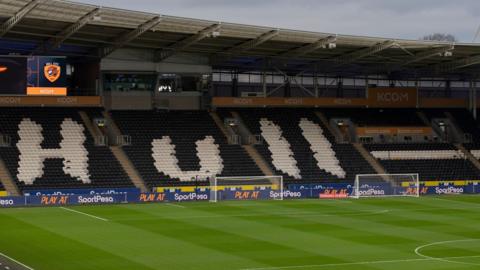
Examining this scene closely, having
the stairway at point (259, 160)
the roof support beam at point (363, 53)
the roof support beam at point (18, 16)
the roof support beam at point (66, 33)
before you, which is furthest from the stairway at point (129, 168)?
the roof support beam at point (363, 53)

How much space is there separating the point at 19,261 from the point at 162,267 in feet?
16.0

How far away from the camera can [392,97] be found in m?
75.6

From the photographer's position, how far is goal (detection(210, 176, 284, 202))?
2242 inches

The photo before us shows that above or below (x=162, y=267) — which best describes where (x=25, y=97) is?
above

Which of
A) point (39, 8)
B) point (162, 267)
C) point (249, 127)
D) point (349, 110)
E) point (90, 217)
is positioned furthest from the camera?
point (349, 110)

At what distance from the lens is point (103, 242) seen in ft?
115

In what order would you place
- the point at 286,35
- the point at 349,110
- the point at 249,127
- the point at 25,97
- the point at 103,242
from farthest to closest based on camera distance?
the point at 349,110 < the point at 249,127 < the point at 25,97 < the point at 286,35 < the point at 103,242

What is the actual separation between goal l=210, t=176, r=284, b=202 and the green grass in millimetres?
3100

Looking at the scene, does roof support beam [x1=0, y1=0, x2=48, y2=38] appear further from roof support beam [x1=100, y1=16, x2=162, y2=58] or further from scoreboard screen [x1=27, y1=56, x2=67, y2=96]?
roof support beam [x1=100, y1=16, x2=162, y2=58]

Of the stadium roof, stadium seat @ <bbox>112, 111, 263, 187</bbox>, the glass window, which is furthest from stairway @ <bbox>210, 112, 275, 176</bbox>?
the glass window

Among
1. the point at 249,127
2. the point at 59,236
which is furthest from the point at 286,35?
the point at 59,236

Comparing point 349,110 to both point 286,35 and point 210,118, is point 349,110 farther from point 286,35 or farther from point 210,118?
point 286,35

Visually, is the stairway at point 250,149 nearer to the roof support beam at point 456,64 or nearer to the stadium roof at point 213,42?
the stadium roof at point 213,42

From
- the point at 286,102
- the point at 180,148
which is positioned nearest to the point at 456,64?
the point at 286,102
